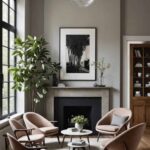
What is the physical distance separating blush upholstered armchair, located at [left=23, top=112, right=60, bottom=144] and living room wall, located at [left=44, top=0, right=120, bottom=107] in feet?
5.39

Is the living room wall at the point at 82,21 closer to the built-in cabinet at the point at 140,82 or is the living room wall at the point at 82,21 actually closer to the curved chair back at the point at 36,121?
the built-in cabinet at the point at 140,82

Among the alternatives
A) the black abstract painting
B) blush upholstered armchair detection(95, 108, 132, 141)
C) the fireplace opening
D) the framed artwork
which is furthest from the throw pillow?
the black abstract painting

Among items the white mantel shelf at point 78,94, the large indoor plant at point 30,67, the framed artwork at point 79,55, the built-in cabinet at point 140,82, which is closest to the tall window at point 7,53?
the large indoor plant at point 30,67

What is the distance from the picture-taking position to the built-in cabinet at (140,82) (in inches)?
376

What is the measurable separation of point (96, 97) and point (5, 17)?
3049 millimetres

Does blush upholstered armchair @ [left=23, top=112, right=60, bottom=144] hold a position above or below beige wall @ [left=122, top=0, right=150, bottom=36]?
below

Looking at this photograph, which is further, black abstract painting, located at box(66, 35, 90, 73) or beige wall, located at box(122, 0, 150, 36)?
beige wall, located at box(122, 0, 150, 36)

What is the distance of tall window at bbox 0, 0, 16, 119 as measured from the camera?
6.87 meters

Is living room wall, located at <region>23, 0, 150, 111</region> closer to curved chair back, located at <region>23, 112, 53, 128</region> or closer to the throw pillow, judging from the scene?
the throw pillow

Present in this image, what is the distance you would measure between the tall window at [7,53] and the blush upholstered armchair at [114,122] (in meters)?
2.01

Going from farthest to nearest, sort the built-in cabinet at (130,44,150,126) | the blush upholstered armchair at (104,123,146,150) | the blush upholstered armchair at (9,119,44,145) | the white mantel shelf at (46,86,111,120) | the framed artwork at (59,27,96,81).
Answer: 1. the built-in cabinet at (130,44,150,126)
2. the framed artwork at (59,27,96,81)
3. the white mantel shelf at (46,86,111,120)
4. the blush upholstered armchair at (9,119,44,145)
5. the blush upholstered armchair at (104,123,146,150)

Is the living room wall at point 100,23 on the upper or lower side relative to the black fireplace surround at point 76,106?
upper

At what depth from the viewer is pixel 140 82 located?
9891 millimetres

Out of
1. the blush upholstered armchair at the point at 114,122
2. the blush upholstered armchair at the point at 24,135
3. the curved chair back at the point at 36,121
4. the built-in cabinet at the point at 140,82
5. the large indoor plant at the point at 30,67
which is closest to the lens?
the blush upholstered armchair at the point at 24,135
